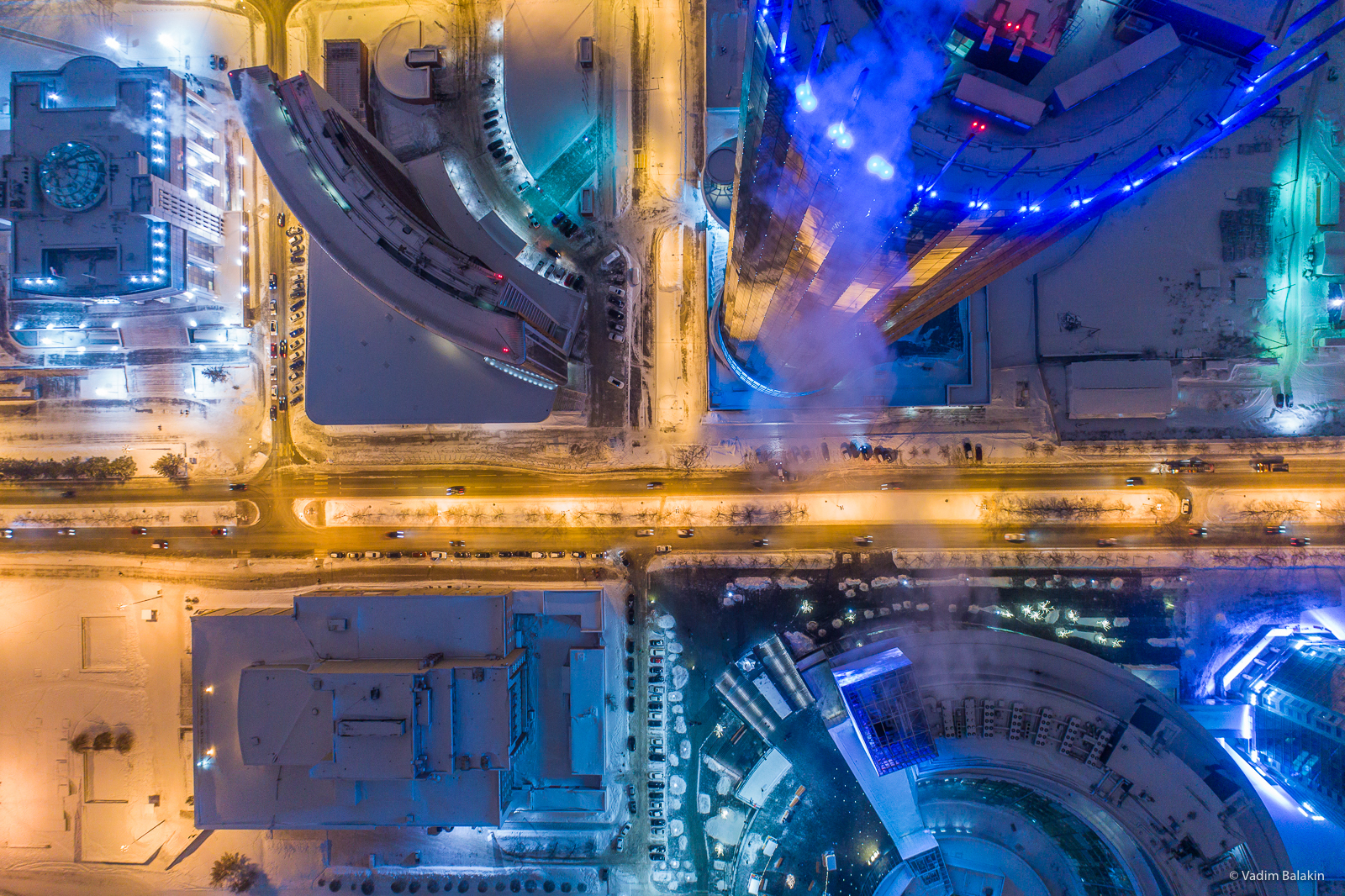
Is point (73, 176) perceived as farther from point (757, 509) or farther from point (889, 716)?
point (889, 716)

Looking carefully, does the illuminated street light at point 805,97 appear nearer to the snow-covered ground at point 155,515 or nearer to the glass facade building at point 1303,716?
the snow-covered ground at point 155,515

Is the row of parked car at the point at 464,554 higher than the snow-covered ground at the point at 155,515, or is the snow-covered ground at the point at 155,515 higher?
the snow-covered ground at the point at 155,515

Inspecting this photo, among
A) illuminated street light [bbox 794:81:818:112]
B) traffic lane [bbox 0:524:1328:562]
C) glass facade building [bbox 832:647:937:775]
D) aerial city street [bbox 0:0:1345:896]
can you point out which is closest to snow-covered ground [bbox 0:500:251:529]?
aerial city street [bbox 0:0:1345:896]

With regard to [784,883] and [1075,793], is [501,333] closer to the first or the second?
[784,883]

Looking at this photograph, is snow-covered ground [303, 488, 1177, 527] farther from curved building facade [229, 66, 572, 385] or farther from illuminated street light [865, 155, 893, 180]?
illuminated street light [865, 155, 893, 180]

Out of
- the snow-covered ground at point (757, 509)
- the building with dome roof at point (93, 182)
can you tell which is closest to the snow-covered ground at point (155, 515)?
the snow-covered ground at point (757, 509)
